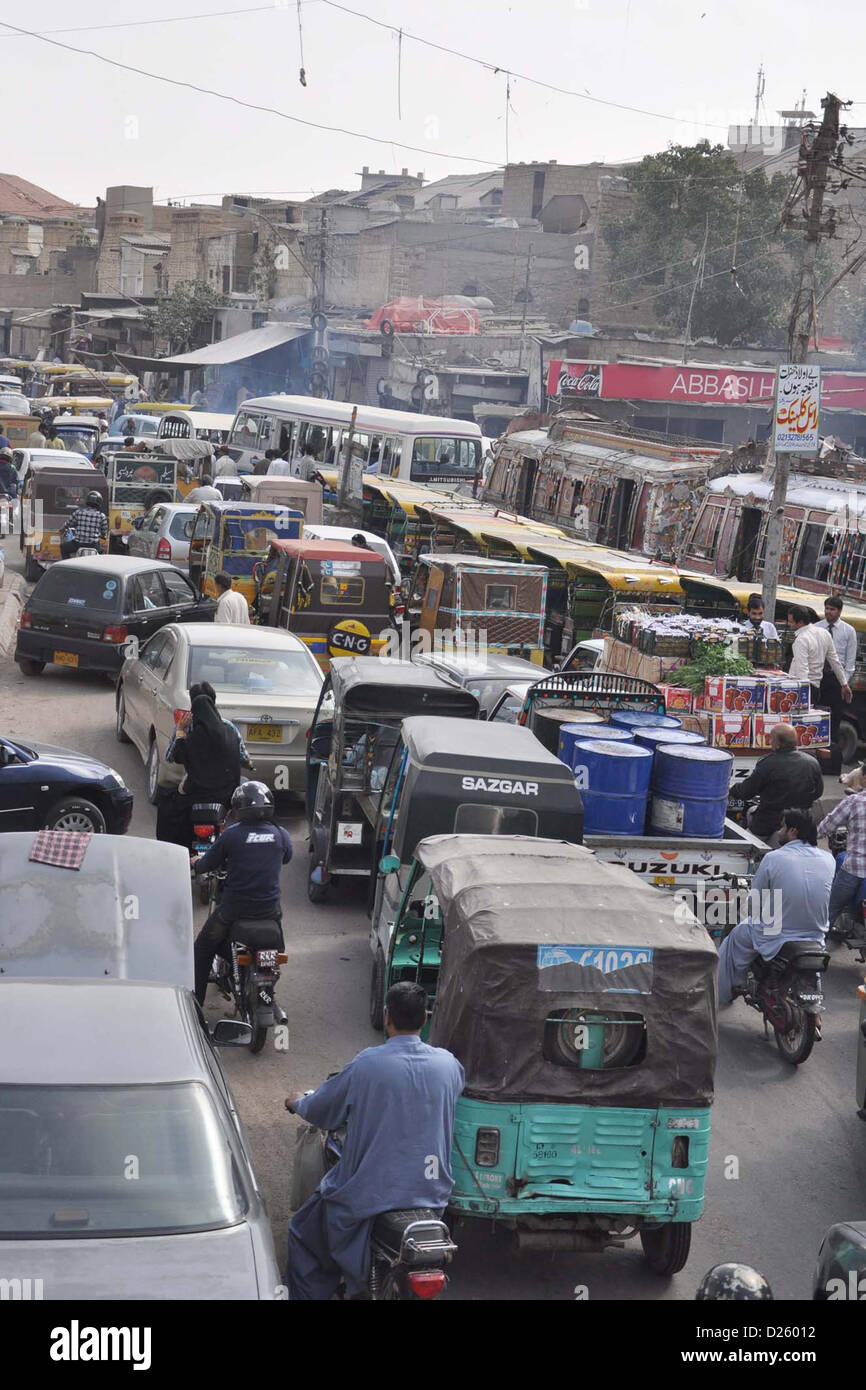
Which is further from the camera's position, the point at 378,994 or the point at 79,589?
the point at 79,589

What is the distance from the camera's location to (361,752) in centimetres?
1155

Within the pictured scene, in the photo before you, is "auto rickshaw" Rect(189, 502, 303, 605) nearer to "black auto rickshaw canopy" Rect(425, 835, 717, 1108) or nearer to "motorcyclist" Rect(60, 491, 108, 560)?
"motorcyclist" Rect(60, 491, 108, 560)

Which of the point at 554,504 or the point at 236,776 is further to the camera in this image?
the point at 554,504

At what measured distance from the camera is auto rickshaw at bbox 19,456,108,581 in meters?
26.2

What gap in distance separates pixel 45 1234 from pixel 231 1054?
14.0 ft

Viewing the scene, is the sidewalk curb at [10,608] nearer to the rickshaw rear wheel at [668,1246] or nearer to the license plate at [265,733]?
the license plate at [265,733]

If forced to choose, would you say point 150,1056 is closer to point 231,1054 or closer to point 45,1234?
point 45,1234

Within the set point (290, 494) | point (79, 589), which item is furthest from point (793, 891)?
point (290, 494)

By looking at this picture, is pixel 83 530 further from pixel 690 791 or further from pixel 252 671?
pixel 690 791

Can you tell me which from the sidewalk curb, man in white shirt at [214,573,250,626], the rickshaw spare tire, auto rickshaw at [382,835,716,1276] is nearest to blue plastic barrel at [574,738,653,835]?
auto rickshaw at [382,835,716,1276]

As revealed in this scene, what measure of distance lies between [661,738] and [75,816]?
4610 mm

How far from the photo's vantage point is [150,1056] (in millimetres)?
5516
